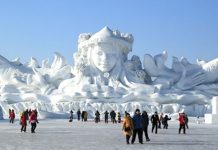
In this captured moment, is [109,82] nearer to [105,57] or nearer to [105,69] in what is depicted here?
[105,69]

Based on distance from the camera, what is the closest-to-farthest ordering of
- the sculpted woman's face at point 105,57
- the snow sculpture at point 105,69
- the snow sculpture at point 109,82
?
the snow sculpture at point 109,82, the snow sculpture at point 105,69, the sculpted woman's face at point 105,57

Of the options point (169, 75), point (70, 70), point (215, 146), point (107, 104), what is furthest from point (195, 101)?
point (215, 146)

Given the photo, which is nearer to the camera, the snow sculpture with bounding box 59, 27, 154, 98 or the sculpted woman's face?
the snow sculpture with bounding box 59, 27, 154, 98

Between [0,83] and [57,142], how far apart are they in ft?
144

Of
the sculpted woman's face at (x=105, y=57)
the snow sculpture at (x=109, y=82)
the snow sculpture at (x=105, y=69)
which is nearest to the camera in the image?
the snow sculpture at (x=109, y=82)

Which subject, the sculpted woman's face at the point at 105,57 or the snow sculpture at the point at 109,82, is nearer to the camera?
the snow sculpture at the point at 109,82

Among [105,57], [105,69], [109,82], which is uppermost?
[105,57]

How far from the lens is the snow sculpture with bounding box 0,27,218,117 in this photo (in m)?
51.4

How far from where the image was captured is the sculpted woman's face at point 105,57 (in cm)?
5447

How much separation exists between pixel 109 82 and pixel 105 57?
2786 mm

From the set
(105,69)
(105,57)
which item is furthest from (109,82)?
(105,57)

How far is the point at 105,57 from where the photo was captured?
54.4 m

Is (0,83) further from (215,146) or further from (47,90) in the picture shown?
(215,146)

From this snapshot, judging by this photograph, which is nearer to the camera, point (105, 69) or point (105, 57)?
point (105, 57)
